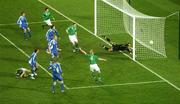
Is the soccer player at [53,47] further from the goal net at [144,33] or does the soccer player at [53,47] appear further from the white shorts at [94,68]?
the goal net at [144,33]

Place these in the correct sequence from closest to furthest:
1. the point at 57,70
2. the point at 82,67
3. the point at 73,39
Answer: the point at 57,70, the point at 82,67, the point at 73,39

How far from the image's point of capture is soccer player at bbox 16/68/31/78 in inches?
1601

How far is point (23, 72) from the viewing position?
4066 cm

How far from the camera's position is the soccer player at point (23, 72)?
4066 cm

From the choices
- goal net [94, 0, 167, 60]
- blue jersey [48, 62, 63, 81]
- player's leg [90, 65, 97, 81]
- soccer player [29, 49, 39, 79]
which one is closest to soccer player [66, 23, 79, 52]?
goal net [94, 0, 167, 60]

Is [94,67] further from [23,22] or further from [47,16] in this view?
[47,16]

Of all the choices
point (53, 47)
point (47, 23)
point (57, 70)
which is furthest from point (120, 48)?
point (57, 70)

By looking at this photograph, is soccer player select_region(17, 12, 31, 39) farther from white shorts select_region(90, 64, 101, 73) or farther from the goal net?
white shorts select_region(90, 64, 101, 73)

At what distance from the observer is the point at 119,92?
3894 centimetres

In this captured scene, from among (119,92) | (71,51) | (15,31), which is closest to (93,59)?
(119,92)

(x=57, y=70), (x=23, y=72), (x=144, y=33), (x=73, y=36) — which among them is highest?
(x=144, y=33)

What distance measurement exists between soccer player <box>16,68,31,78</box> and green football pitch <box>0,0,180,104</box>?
0.98 ft

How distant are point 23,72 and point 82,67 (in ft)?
12.2

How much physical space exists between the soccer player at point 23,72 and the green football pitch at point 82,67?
11.8 inches
